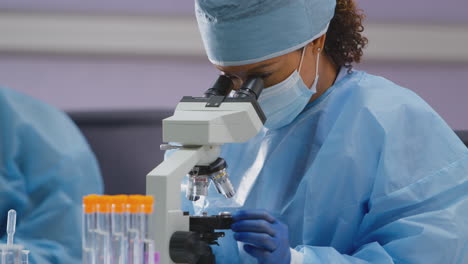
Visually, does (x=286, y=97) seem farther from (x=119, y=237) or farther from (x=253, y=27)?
(x=119, y=237)

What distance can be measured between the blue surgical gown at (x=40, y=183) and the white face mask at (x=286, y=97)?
0.59 meters

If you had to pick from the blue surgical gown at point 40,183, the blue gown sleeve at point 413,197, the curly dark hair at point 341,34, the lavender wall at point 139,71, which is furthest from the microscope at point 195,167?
the lavender wall at point 139,71

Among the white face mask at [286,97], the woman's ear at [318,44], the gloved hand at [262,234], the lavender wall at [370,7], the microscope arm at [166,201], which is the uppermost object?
the lavender wall at [370,7]

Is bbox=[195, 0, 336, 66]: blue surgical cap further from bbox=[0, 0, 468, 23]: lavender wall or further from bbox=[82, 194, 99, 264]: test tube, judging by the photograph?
bbox=[0, 0, 468, 23]: lavender wall

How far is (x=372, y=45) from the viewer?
116 inches

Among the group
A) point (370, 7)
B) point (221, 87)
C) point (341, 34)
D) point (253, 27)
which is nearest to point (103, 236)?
point (221, 87)

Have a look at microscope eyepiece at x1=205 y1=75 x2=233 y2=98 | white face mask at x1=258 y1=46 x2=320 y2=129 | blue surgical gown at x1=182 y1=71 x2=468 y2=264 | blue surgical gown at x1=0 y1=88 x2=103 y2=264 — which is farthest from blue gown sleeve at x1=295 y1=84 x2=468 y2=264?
blue surgical gown at x1=0 y1=88 x2=103 y2=264

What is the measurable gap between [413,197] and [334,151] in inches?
7.7

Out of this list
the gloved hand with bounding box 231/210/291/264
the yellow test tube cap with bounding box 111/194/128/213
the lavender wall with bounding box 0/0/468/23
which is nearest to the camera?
the yellow test tube cap with bounding box 111/194/128/213

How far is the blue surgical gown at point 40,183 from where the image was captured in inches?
75.3

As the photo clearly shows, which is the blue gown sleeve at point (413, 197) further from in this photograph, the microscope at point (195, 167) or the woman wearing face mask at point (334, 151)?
the microscope at point (195, 167)

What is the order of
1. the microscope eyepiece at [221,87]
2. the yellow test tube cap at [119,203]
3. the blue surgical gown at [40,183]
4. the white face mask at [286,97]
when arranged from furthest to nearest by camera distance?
the blue surgical gown at [40,183] < the white face mask at [286,97] < the microscope eyepiece at [221,87] < the yellow test tube cap at [119,203]

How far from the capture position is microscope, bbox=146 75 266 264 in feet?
3.95

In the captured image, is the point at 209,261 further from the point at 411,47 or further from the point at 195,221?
the point at 411,47
